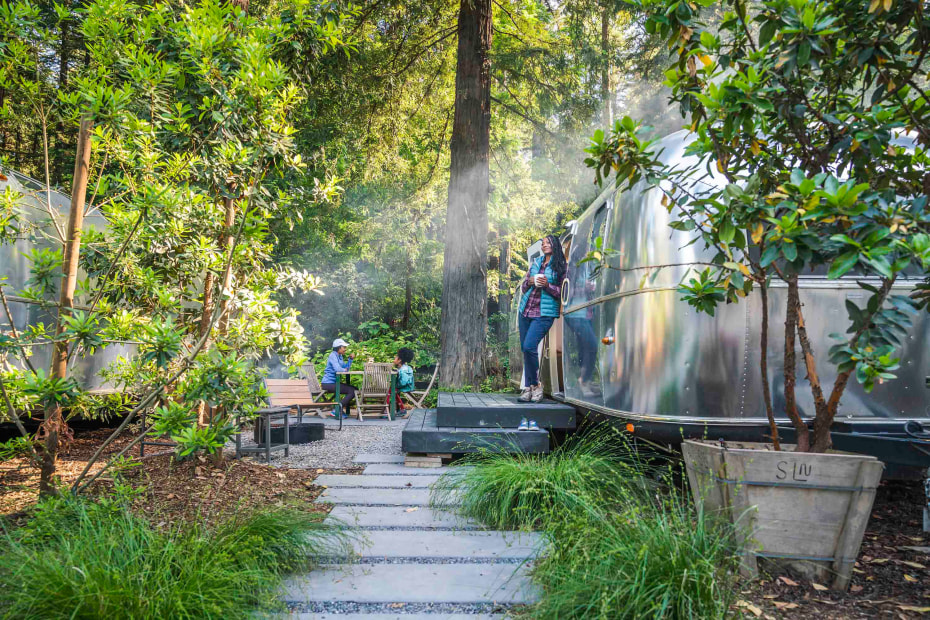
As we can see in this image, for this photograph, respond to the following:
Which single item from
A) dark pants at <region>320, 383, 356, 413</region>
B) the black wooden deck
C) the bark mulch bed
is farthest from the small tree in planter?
dark pants at <region>320, 383, 356, 413</region>

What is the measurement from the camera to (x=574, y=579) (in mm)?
2711

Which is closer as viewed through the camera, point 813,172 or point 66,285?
point 813,172

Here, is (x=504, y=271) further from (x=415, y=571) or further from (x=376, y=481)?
(x=415, y=571)

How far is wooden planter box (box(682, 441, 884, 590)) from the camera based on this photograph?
311 centimetres

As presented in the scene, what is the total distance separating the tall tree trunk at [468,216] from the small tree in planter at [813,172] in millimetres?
7092

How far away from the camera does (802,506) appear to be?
3146 millimetres

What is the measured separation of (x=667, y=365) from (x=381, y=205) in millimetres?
16422

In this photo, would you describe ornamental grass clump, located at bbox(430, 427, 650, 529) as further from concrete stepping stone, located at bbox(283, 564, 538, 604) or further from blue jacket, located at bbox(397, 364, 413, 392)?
blue jacket, located at bbox(397, 364, 413, 392)

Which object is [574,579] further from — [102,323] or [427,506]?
[102,323]

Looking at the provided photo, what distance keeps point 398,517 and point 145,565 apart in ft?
6.76

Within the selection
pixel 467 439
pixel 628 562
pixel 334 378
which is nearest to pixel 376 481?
pixel 467 439

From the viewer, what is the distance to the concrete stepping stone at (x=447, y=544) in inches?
145

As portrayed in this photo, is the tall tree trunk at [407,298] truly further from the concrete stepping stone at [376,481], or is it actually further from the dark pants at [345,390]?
the concrete stepping stone at [376,481]

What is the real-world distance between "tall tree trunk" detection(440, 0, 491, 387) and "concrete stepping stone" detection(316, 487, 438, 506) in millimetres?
5436
